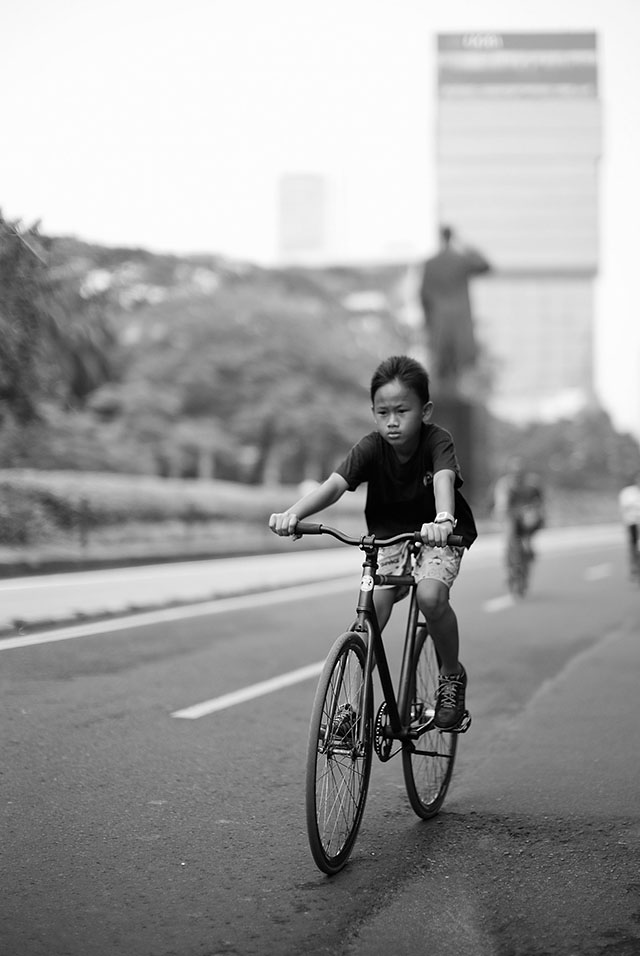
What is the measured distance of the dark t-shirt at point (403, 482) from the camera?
4422 mm

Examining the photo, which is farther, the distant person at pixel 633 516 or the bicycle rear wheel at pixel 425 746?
the distant person at pixel 633 516

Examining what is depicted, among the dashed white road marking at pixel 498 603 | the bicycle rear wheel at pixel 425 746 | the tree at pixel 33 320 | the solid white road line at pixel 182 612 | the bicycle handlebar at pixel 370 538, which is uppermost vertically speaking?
the tree at pixel 33 320

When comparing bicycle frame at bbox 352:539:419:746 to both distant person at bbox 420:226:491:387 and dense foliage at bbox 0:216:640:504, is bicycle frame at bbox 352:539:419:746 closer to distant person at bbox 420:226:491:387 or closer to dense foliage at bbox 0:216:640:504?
dense foliage at bbox 0:216:640:504

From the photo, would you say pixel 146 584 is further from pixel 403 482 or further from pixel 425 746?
pixel 403 482

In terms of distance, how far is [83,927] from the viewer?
3.46 meters

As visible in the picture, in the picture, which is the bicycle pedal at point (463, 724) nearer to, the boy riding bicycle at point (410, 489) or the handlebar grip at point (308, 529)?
the boy riding bicycle at point (410, 489)

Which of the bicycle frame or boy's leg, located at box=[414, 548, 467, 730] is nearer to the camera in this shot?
the bicycle frame

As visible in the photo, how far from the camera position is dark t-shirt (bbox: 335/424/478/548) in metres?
4.42

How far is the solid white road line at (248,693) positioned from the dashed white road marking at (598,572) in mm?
10117

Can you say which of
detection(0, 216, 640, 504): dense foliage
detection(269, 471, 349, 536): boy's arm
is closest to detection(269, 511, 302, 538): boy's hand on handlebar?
detection(269, 471, 349, 536): boy's arm

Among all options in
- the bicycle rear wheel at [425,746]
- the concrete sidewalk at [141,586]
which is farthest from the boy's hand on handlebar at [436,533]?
the concrete sidewalk at [141,586]

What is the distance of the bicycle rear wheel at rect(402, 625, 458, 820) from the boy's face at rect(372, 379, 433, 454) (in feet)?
2.69

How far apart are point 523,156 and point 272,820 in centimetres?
17309

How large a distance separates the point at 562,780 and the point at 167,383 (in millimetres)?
32634
